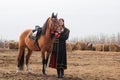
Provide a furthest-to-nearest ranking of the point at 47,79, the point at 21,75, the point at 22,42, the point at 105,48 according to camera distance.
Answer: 1. the point at 105,48
2. the point at 22,42
3. the point at 21,75
4. the point at 47,79

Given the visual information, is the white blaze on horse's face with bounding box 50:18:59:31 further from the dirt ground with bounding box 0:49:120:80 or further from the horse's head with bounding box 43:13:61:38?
the dirt ground with bounding box 0:49:120:80

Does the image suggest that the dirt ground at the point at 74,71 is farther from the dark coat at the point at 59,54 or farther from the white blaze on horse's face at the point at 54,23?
the white blaze on horse's face at the point at 54,23

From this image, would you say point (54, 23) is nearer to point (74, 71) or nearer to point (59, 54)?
point (59, 54)

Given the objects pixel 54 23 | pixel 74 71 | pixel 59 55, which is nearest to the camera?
pixel 54 23

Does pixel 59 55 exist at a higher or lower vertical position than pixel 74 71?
higher

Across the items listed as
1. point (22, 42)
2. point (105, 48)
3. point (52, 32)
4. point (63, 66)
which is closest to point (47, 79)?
point (63, 66)

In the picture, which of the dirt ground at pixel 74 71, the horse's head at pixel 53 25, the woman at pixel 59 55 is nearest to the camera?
the horse's head at pixel 53 25

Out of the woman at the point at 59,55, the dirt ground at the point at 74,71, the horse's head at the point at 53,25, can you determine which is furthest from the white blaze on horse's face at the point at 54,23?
the dirt ground at the point at 74,71

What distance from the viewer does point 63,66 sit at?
33.7ft

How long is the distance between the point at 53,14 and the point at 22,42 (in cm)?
217

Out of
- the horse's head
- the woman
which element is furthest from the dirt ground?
the horse's head

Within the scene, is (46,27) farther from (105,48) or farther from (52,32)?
(105,48)

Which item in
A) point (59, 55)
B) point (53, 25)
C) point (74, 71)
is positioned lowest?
point (74, 71)

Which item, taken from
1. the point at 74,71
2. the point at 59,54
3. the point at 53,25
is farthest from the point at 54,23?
the point at 74,71
